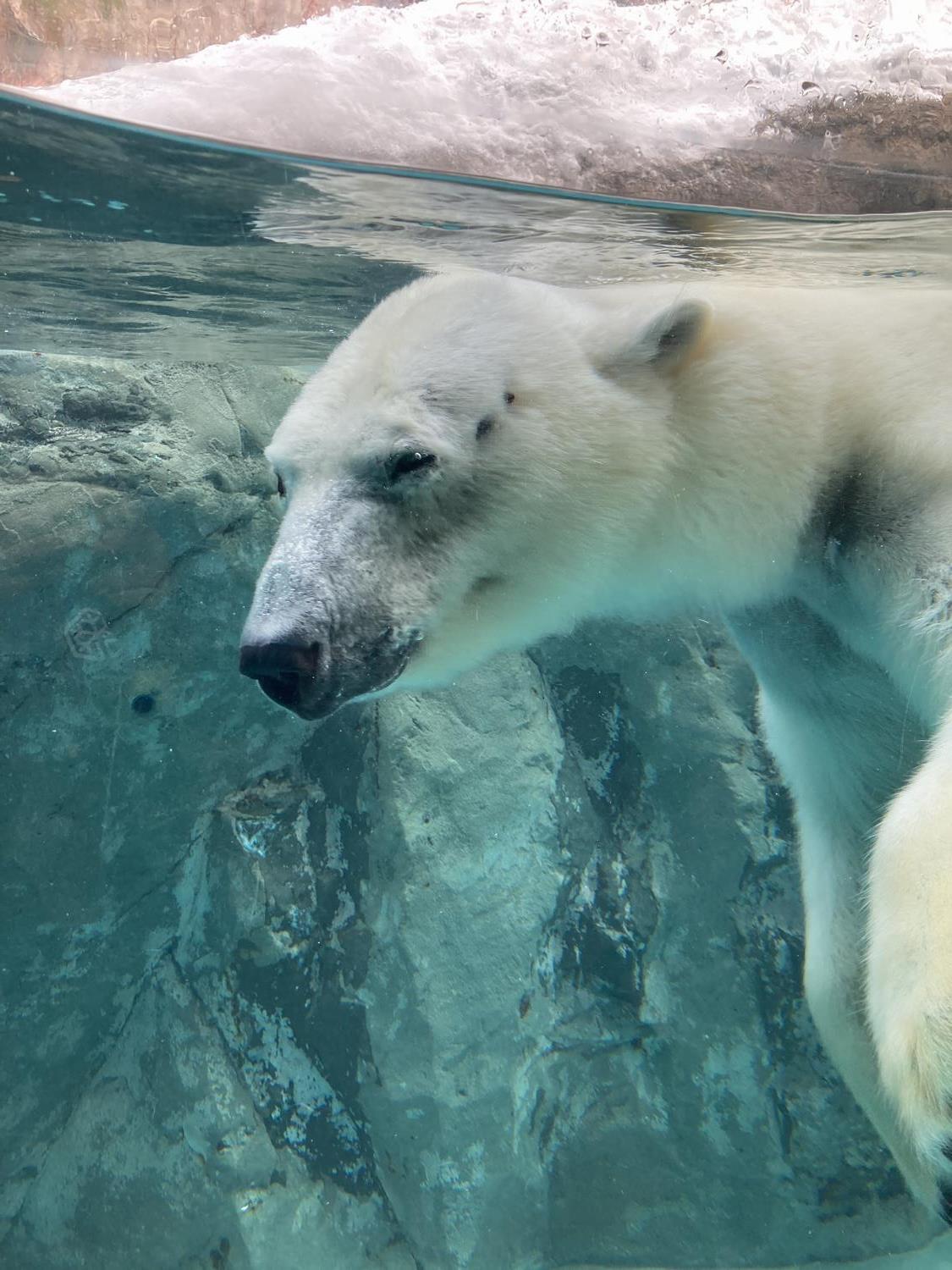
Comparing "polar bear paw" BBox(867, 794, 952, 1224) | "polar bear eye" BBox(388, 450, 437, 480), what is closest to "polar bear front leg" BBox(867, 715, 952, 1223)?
"polar bear paw" BBox(867, 794, 952, 1224)

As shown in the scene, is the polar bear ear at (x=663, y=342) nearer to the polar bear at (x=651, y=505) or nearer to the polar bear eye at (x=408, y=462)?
the polar bear at (x=651, y=505)

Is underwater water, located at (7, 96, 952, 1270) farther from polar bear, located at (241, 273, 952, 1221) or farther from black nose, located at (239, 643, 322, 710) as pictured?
black nose, located at (239, 643, 322, 710)

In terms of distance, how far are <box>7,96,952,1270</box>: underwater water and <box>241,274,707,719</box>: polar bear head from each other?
2.01 m

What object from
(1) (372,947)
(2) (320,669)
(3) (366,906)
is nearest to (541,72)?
(2) (320,669)

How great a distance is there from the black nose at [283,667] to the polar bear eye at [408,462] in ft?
1.53

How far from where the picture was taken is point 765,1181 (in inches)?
178

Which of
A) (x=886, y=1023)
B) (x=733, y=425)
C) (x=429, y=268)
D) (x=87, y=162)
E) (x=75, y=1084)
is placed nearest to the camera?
(x=886, y=1023)

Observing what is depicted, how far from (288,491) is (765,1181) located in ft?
13.9

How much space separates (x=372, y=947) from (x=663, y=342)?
12.3 ft

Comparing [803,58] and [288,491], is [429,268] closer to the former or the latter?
[803,58]

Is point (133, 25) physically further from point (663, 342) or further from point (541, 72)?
point (663, 342)

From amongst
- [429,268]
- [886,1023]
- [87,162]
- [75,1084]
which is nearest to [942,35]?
[886,1023]

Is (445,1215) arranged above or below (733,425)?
below

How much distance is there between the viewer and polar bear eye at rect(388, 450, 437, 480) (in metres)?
2.04
